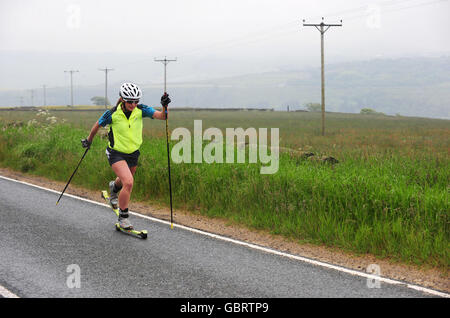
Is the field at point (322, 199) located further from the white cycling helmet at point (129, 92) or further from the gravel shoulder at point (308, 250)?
the white cycling helmet at point (129, 92)

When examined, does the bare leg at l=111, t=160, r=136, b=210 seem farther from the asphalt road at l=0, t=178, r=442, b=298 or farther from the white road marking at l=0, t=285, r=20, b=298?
the white road marking at l=0, t=285, r=20, b=298

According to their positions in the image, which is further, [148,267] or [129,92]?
[129,92]

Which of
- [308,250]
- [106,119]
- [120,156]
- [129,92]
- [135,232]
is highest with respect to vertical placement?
[129,92]

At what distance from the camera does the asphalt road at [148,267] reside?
505cm

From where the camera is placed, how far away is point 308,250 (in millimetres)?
6855

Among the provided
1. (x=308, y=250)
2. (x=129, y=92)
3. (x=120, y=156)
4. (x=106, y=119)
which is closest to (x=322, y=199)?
(x=308, y=250)

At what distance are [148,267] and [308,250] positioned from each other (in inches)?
97.5

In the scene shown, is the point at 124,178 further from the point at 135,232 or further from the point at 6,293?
the point at 6,293

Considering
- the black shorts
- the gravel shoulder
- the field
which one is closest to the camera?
the gravel shoulder

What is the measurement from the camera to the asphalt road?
199 inches

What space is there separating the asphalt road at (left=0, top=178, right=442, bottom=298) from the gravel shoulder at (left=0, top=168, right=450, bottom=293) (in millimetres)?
492

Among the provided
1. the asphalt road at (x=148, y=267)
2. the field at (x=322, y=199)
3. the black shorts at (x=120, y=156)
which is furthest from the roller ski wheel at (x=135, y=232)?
the field at (x=322, y=199)

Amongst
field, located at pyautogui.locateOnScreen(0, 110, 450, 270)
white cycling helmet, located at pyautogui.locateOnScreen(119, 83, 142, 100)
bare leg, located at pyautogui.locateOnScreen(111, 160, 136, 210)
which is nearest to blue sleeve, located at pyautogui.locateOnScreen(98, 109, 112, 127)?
white cycling helmet, located at pyautogui.locateOnScreen(119, 83, 142, 100)
